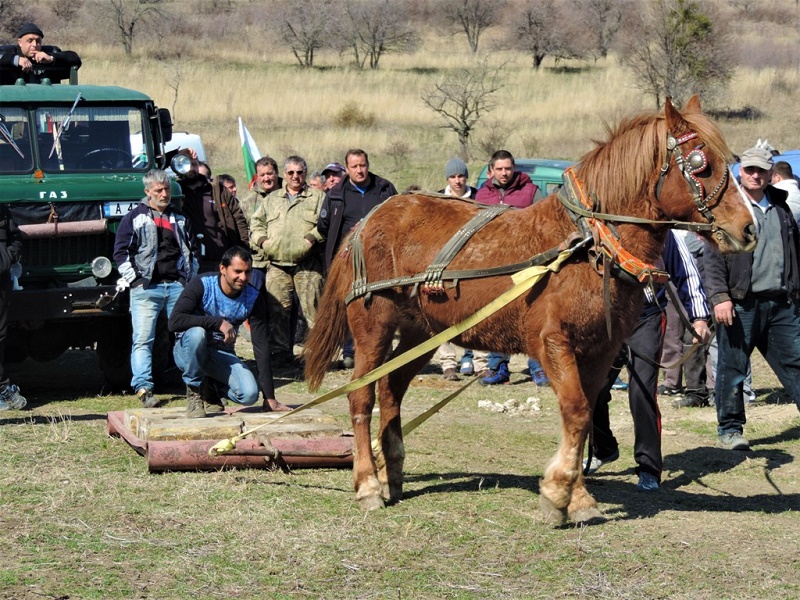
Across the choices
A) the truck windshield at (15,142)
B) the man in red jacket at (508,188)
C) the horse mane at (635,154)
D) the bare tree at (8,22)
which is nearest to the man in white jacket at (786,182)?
the man in red jacket at (508,188)

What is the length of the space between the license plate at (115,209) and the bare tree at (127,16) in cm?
3573

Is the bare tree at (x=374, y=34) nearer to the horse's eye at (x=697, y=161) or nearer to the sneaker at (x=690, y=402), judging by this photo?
the sneaker at (x=690, y=402)

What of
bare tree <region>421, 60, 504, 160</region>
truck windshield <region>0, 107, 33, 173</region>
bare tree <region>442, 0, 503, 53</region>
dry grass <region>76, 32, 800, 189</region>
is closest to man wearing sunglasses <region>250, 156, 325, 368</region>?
truck windshield <region>0, 107, 33, 173</region>

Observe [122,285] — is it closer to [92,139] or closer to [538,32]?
[92,139]

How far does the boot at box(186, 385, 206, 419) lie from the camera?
8781mm

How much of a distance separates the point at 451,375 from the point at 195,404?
4218 millimetres

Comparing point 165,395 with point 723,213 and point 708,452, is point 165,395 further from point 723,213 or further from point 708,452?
point 723,213

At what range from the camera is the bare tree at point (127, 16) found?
1849 inches

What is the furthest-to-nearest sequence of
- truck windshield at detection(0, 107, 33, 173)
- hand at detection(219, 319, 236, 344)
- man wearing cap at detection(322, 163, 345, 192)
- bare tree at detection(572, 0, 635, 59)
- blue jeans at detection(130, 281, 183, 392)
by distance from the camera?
bare tree at detection(572, 0, 635, 59) < man wearing cap at detection(322, 163, 345, 192) < truck windshield at detection(0, 107, 33, 173) < blue jeans at detection(130, 281, 183, 392) < hand at detection(219, 319, 236, 344)

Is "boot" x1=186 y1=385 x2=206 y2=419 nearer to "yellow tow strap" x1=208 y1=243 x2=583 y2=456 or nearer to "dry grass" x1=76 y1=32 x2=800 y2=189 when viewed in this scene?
"yellow tow strap" x1=208 y1=243 x2=583 y2=456

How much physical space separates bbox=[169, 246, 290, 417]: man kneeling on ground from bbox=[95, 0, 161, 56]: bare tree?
3835cm

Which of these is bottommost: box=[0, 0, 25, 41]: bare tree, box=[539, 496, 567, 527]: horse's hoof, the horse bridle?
box=[539, 496, 567, 527]: horse's hoof

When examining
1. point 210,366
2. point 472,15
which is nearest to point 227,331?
point 210,366

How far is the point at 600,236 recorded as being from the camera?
21.2 feet
